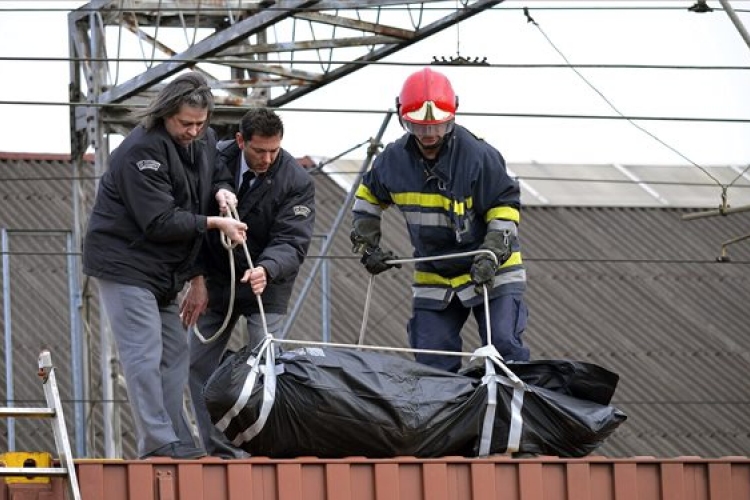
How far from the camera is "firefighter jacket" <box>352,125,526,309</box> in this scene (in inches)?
412

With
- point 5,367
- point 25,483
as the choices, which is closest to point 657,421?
point 5,367

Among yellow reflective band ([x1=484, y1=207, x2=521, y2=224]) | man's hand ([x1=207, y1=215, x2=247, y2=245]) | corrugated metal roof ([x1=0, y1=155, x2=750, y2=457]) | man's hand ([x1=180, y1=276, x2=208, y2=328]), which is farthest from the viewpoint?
corrugated metal roof ([x1=0, y1=155, x2=750, y2=457])

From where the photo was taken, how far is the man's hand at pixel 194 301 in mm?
10320

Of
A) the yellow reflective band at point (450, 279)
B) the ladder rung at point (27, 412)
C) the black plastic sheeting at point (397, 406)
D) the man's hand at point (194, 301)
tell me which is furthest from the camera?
the yellow reflective band at point (450, 279)

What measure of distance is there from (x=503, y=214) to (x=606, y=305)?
43.3 feet

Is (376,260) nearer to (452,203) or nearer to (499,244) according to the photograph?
(452,203)

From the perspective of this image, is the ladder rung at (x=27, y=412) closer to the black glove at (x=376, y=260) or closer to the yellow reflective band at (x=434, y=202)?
the black glove at (x=376, y=260)

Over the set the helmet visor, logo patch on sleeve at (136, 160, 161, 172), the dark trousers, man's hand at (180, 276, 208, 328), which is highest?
the helmet visor

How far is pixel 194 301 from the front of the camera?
10328 millimetres

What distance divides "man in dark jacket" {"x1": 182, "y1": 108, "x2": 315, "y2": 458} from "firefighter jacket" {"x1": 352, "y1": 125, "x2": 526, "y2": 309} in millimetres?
501

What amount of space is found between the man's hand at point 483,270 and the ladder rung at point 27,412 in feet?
7.61

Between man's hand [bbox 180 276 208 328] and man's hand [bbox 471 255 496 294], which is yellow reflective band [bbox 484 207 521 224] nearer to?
man's hand [bbox 471 255 496 294]

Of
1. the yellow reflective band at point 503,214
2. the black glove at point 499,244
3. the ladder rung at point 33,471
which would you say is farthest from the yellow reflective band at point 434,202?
the ladder rung at point 33,471

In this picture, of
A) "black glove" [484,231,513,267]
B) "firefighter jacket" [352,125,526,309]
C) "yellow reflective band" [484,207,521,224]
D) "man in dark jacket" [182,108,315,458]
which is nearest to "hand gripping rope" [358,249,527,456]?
"black glove" [484,231,513,267]
